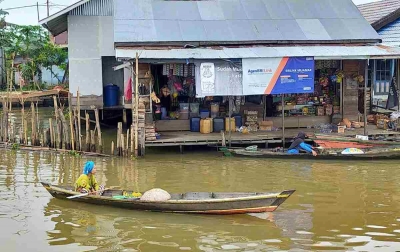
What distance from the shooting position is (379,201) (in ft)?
37.4

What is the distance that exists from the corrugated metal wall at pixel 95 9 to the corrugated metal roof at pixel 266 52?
4.64 metres

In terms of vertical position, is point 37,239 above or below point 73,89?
below

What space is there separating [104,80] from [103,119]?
98.8 inches

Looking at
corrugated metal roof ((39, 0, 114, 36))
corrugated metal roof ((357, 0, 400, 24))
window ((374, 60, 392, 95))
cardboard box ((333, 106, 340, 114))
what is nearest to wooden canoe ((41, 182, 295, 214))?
cardboard box ((333, 106, 340, 114))

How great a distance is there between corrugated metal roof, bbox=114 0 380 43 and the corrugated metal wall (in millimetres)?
2295

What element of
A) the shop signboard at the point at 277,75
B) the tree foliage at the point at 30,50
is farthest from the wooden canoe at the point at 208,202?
the tree foliage at the point at 30,50

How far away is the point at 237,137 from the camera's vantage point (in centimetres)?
1697

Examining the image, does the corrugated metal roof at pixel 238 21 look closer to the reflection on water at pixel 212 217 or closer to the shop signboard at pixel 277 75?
the shop signboard at pixel 277 75

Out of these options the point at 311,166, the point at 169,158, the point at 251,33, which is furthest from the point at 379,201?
the point at 251,33

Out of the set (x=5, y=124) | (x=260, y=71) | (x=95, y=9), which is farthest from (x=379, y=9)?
(x=5, y=124)

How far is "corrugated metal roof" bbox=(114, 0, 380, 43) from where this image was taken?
17.0m

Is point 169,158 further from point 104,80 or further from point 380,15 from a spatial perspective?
point 380,15

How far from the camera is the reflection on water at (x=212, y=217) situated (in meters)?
9.00

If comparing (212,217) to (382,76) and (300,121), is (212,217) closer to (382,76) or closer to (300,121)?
(300,121)
